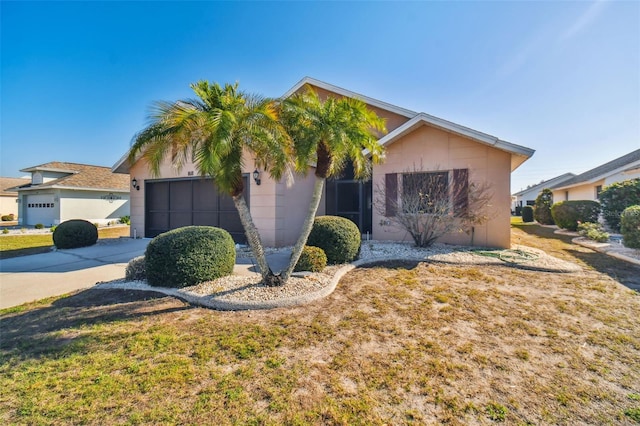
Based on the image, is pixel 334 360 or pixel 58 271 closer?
pixel 334 360

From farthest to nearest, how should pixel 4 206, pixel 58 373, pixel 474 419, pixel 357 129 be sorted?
pixel 4 206 → pixel 357 129 → pixel 58 373 → pixel 474 419

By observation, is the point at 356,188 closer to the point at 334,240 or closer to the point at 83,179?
the point at 334,240

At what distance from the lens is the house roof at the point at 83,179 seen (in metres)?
23.1

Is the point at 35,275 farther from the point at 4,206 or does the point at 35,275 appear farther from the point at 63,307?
the point at 4,206

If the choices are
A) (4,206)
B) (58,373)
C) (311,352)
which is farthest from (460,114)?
(4,206)

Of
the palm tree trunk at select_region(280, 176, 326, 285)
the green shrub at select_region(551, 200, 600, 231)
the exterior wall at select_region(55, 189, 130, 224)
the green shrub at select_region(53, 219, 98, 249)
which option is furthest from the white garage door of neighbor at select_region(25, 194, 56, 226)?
the green shrub at select_region(551, 200, 600, 231)

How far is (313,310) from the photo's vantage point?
4.84 m

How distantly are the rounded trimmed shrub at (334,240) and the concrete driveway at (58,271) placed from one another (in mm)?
5484

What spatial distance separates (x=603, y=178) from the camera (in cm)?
1839

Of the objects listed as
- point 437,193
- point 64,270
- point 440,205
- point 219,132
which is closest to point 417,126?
point 437,193

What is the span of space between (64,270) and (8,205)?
37069 millimetres

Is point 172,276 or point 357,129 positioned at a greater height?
point 357,129

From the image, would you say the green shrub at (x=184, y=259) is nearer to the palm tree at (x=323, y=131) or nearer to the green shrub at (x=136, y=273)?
the green shrub at (x=136, y=273)

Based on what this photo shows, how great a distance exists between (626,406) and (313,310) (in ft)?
12.6
